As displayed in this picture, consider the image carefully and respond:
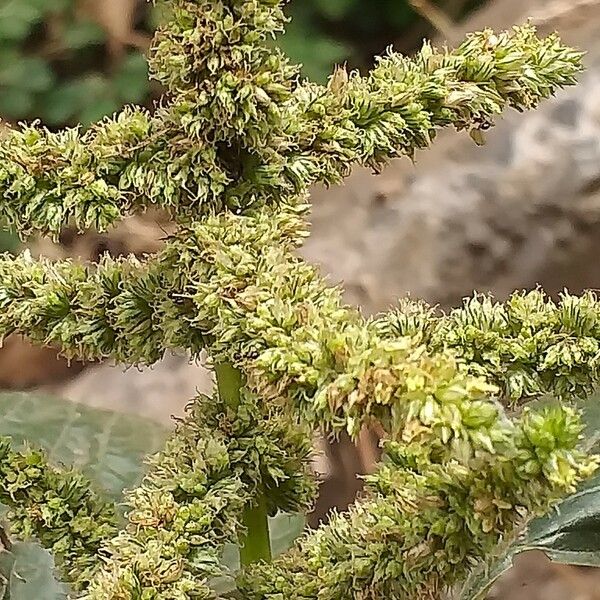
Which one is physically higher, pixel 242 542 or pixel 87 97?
pixel 87 97

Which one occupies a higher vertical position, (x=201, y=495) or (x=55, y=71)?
(x=55, y=71)

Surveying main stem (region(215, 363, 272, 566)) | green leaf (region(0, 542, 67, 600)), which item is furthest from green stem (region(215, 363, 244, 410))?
green leaf (region(0, 542, 67, 600))

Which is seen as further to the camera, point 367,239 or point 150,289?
point 367,239

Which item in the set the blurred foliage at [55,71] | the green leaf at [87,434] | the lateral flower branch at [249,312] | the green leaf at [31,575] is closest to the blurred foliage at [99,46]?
the blurred foliage at [55,71]

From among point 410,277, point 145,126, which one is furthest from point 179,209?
point 410,277

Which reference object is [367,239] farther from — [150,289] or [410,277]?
[150,289]

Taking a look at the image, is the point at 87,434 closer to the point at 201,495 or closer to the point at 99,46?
the point at 201,495

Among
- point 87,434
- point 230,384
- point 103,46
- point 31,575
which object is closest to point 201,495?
point 230,384
